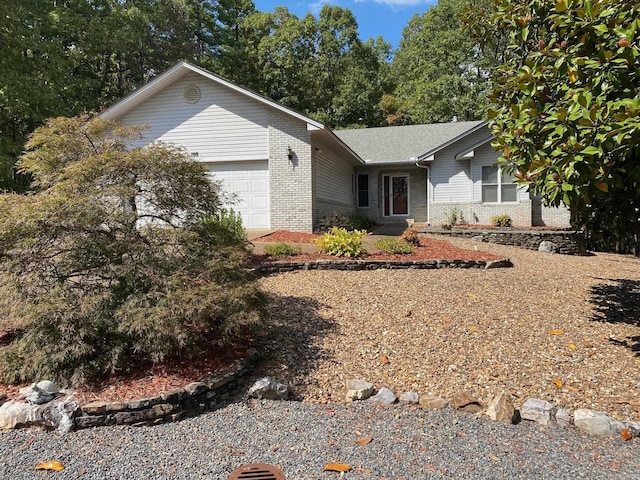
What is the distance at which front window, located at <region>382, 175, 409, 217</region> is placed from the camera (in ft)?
64.6

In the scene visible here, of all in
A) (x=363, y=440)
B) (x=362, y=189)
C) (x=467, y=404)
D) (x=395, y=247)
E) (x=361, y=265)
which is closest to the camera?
(x=363, y=440)

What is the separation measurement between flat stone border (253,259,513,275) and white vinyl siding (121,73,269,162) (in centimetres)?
649

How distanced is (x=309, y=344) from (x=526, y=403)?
2.35 meters

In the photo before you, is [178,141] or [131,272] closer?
[131,272]

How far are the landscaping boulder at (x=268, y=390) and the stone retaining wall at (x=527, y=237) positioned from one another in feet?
36.1

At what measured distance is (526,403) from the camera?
3795 mm

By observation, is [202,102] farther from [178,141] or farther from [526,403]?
[526,403]

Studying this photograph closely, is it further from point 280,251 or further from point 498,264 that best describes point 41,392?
point 498,264

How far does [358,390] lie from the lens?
405cm

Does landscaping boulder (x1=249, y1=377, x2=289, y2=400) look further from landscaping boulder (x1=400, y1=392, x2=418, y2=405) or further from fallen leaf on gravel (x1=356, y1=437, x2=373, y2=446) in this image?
landscaping boulder (x1=400, y1=392, x2=418, y2=405)

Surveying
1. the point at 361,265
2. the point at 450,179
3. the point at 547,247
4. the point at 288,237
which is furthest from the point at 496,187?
the point at 361,265

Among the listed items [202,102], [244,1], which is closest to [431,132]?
[202,102]

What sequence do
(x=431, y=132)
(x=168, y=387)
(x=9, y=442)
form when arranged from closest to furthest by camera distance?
(x=9, y=442)
(x=168, y=387)
(x=431, y=132)

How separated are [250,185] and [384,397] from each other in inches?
432
